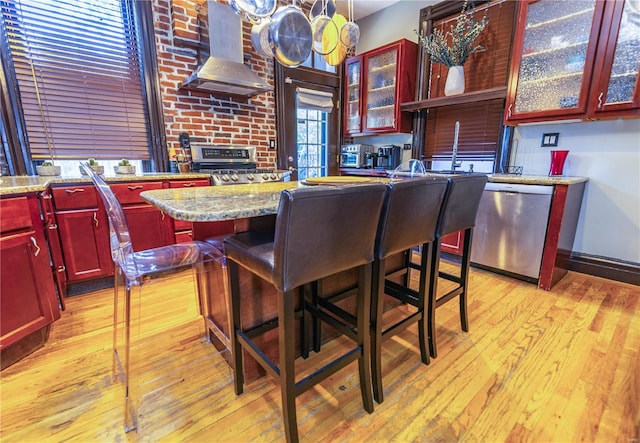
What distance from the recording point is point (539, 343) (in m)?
1.67

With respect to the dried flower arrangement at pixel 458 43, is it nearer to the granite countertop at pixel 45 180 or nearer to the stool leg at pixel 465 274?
the stool leg at pixel 465 274

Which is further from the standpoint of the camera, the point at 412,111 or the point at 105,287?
the point at 412,111

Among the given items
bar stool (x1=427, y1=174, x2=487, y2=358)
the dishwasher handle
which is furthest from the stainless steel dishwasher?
bar stool (x1=427, y1=174, x2=487, y2=358)

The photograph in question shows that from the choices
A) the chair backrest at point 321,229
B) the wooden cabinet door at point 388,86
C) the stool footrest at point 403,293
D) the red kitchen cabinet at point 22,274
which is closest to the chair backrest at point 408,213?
the chair backrest at point 321,229

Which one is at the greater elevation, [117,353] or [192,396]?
[117,353]

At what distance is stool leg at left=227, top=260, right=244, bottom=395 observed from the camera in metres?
1.21

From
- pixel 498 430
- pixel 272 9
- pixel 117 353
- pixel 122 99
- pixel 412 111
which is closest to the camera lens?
pixel 498 430

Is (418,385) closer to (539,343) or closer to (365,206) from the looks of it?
(539,343)

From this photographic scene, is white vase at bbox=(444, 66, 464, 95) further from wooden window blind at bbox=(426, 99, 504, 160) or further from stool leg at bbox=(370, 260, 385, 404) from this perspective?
stool leg at bbox=(370, 260, 385, 404)

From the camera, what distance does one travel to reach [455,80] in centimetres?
310

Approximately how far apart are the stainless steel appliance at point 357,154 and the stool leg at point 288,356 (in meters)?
3.50

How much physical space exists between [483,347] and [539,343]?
0.34 metres

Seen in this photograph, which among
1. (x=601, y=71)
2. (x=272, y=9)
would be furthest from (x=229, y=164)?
(x=601, y=71)

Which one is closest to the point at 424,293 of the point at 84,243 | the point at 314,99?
the point at 84,243
